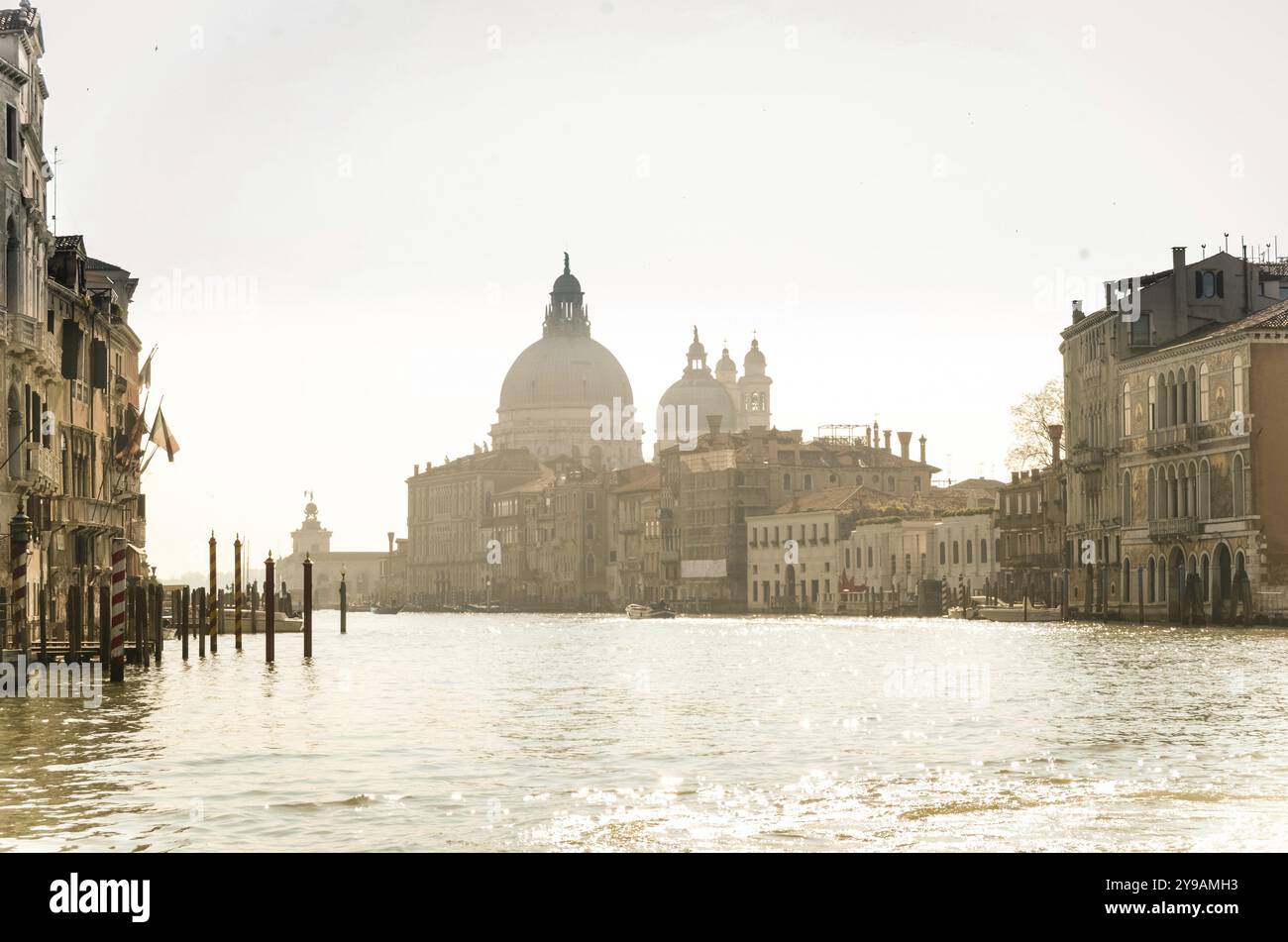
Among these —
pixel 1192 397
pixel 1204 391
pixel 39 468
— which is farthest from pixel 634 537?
pixel 39 468

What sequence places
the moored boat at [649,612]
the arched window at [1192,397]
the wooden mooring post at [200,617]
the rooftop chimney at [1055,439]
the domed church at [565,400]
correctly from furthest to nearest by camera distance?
the domed church at [565,400] < the moored boat at [649,612] < the rooftop chimney at [1055,439] < the arched window at [1192,397] < the wooden mooring post at [200,617]

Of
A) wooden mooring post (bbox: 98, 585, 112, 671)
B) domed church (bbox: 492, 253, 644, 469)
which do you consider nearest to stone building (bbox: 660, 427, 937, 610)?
domed church (bbox: 492, 253, 644, 469)

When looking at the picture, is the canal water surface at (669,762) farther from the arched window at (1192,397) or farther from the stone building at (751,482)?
the stone building at (751,482)

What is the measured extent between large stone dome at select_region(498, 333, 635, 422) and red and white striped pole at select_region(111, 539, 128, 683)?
159 metres

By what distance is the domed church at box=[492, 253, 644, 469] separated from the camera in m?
189

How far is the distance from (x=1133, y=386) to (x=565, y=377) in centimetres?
12182

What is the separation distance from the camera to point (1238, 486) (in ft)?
206

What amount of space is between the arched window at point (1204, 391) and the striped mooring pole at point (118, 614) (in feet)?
139

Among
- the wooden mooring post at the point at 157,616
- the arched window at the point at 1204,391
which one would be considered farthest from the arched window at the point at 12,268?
the arched window at the point at 1204,391

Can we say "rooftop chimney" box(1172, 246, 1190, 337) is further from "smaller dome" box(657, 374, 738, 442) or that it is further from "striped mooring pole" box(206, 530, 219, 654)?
"smaller dome" box(657, 374, 738, 442)

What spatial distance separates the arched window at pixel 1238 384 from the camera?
6178 cm

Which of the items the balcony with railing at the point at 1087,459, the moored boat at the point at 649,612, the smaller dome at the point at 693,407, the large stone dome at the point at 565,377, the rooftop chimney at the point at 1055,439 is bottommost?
the moored boat at the point at 649,612
